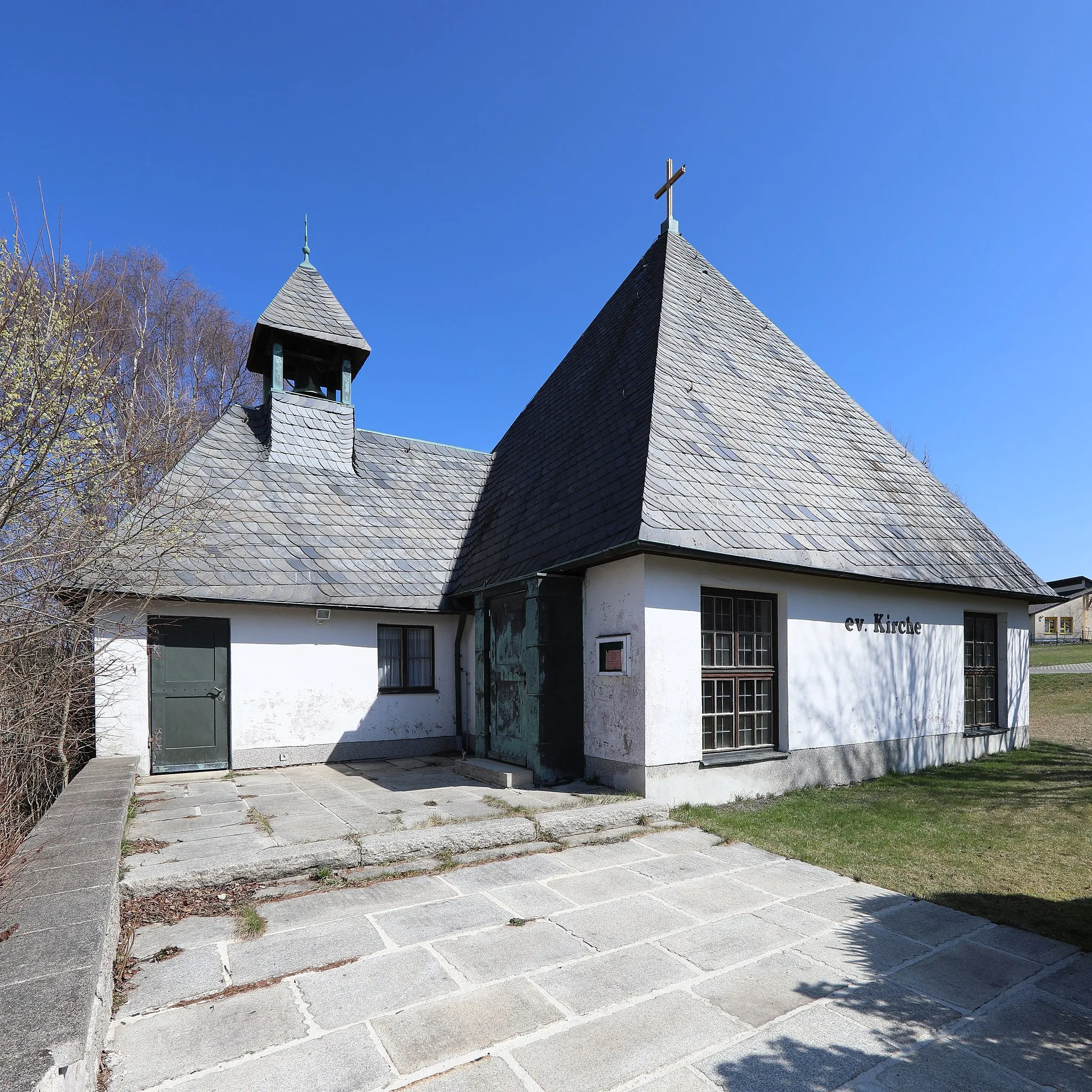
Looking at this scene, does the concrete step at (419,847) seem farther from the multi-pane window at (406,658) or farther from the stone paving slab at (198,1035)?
the multi-pane window at (406,658)

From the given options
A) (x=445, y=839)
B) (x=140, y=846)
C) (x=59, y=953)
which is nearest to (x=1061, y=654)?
(x=445, y=839)

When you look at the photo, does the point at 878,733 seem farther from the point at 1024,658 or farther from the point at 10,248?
the point at 10,248

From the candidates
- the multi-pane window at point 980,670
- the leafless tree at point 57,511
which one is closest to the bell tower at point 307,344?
the leafless tree at point 57,511

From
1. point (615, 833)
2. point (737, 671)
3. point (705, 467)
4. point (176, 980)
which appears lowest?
point (615, 833)

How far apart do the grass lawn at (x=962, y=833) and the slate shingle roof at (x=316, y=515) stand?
20.5ft

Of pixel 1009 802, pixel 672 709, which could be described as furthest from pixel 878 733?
pixel 672 709

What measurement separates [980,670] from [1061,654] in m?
28.4

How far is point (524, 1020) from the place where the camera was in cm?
351

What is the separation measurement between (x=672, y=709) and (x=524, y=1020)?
4.54 metres

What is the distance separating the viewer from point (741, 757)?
8344mm

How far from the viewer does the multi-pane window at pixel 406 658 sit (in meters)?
11.3

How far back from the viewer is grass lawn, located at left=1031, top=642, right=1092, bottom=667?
29.7 metres

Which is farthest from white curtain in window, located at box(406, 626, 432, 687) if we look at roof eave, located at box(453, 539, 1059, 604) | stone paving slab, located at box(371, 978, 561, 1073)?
stone paving slab, located at box(371, 978, 561, 1073)

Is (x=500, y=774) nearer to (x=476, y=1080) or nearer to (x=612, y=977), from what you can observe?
(x=612, y=977)
